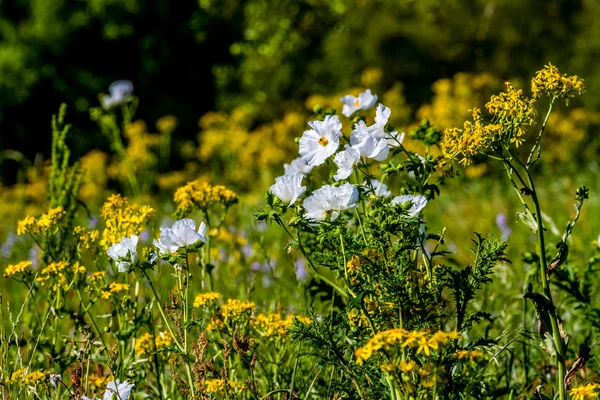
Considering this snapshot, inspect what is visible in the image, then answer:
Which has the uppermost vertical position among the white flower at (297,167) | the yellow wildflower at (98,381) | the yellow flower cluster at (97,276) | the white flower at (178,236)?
the white flower at (297,167)

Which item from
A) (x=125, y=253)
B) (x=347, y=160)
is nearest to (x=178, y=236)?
(x=125, y=253)

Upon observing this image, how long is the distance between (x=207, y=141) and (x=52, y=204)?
413 cm

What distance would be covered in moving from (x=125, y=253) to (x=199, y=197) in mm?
382

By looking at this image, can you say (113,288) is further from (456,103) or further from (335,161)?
(456,103)

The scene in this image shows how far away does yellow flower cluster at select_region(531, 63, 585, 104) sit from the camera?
1449 millimetres

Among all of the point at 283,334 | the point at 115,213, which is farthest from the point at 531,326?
the point at 115,213

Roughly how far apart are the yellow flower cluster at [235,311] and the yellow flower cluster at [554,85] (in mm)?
784

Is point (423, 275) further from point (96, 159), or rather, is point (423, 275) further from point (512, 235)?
point (96, 159)

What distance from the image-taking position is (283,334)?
1791 millimetres

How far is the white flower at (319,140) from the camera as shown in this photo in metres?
1.56

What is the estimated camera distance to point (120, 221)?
1.80 m

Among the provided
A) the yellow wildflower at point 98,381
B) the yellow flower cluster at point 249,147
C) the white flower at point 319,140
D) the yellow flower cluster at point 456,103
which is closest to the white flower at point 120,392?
the yellow wildflower at point 98,381

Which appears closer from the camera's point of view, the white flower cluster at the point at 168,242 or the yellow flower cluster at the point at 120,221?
the white flower cluster at the point at 168,242

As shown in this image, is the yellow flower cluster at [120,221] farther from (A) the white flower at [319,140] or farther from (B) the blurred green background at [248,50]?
(B) the blurred green background at [248,50]
